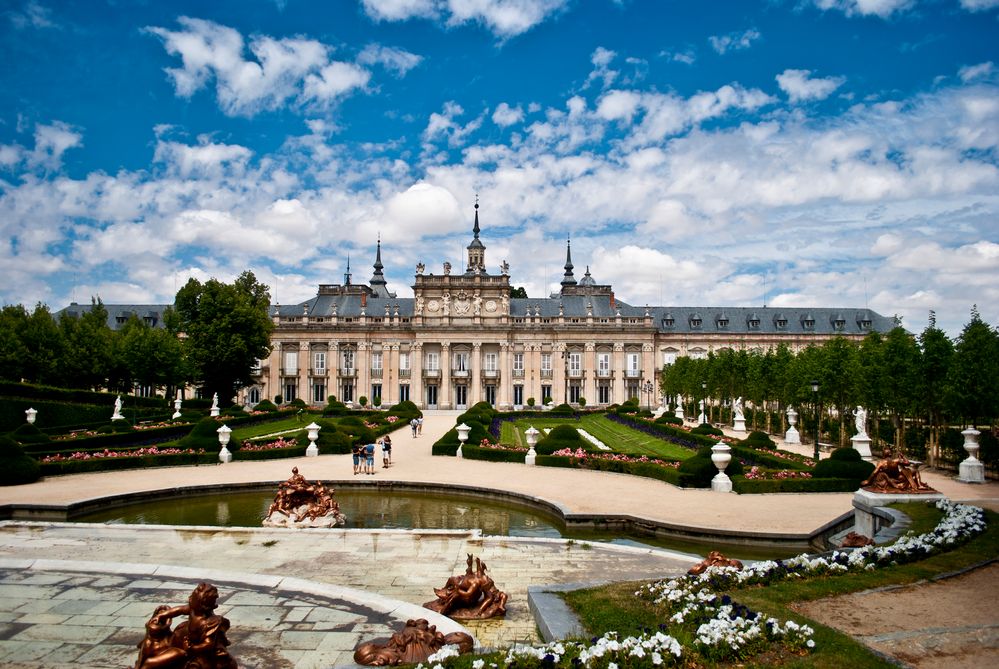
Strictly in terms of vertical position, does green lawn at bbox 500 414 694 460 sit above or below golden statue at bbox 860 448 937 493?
below

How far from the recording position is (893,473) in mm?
13984

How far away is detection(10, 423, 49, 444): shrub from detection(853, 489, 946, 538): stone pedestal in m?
27.5

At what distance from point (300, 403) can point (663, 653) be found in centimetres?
4836

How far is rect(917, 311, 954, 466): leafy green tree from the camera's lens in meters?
25.7

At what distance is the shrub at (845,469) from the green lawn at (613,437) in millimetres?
5648

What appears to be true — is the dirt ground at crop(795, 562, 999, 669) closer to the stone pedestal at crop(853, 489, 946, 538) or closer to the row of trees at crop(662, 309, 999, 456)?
the stone pedestal at crop(853, 489, 946, 538)

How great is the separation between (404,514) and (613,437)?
20510 millimetres

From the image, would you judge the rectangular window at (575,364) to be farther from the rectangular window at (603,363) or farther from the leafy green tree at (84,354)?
the leafy green tree at (84,354)

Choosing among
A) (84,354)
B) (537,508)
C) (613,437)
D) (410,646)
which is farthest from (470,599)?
(84,354)

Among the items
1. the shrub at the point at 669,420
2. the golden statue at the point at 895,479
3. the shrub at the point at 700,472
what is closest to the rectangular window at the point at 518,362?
the shrub at the point at 669,420

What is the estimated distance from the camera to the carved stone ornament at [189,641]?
18.8 feet

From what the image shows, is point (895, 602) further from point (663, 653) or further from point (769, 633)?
point (663, 653)

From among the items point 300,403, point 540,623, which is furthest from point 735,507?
point 300,403

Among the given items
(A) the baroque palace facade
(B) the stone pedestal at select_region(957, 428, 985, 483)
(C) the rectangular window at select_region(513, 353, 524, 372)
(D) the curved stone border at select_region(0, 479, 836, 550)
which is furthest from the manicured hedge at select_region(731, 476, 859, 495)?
(C) the rectangular window at select_region(513, 353, 524, 372)
